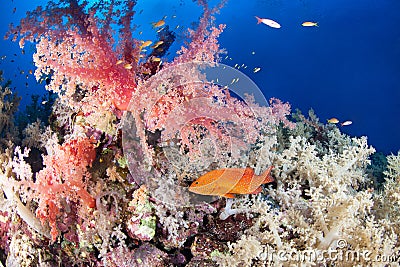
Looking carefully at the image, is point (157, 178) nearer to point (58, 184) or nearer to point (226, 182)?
point (226, 182)

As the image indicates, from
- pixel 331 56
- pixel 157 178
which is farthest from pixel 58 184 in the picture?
pixel 331 56

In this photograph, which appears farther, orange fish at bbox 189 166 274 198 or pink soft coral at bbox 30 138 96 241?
pink soft coral at bbox 30 138 96 241

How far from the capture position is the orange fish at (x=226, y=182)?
2.50 meters

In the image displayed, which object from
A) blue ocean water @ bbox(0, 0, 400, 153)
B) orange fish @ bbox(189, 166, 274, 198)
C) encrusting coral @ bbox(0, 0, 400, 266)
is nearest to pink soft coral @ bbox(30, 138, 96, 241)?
encrusting coral @ bbox(0, 0, 400, 266)

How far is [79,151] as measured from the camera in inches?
118

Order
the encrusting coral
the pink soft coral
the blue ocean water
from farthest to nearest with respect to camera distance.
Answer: the blue ocean water < the pink soft coral < the encrusting coral

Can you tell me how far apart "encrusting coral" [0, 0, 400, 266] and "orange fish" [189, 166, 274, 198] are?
0.76ft

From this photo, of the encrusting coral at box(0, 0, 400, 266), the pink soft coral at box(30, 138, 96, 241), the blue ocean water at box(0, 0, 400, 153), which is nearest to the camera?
the encrusting coral at box(0, 0, 400, 266)

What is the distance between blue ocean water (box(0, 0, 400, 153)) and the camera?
24.4m

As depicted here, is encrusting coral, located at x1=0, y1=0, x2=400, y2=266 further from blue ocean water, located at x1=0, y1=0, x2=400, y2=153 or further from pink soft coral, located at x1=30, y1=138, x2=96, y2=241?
blue ocean water, located at x1=0, y1=0, x2=400, y2=153

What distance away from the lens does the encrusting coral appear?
2.45 metres

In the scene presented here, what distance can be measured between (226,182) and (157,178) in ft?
2.68

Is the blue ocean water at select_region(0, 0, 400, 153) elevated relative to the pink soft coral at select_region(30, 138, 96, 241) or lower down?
elevated

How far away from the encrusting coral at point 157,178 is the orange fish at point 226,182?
233 mm
